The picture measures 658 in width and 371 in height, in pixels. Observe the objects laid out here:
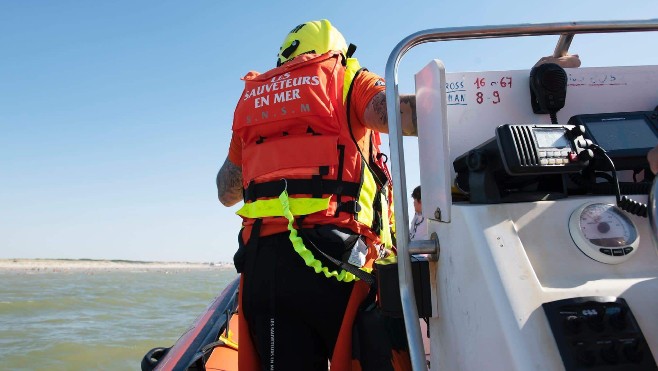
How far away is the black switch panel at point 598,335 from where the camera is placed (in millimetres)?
943

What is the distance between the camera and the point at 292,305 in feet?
5.99

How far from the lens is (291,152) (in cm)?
194

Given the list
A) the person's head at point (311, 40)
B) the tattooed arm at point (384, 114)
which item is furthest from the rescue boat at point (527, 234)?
the person's head at point (311, 40)

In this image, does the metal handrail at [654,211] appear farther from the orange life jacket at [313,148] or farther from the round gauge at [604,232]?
the orange life jacket at [313,148]

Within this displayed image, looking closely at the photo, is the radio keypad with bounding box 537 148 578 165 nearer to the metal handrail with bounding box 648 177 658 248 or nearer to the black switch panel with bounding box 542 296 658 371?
the metal handrail with bounding box 648 177 658 248

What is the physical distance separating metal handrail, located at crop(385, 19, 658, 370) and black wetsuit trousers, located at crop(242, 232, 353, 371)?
1.86ft

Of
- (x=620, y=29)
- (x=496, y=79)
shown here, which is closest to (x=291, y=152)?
(x=496, y=79)

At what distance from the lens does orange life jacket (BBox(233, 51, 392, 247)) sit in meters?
1.91

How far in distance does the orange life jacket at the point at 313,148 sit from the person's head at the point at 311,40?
138mm

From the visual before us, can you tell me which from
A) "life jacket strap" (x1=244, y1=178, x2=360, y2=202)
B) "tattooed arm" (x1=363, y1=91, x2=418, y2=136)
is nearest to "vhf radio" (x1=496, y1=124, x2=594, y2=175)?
"tattooed arm" (x1=363, y1=91, x2=418, y2=136)

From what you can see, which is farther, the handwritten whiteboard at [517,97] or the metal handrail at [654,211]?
the handwritten whiteboard at [517,97]

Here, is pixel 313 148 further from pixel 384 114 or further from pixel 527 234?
pixel 527 234

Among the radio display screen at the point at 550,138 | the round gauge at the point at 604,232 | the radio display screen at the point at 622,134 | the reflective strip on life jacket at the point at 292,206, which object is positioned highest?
the radio display screen at the point at 622,134

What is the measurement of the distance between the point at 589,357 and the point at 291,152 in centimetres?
126
